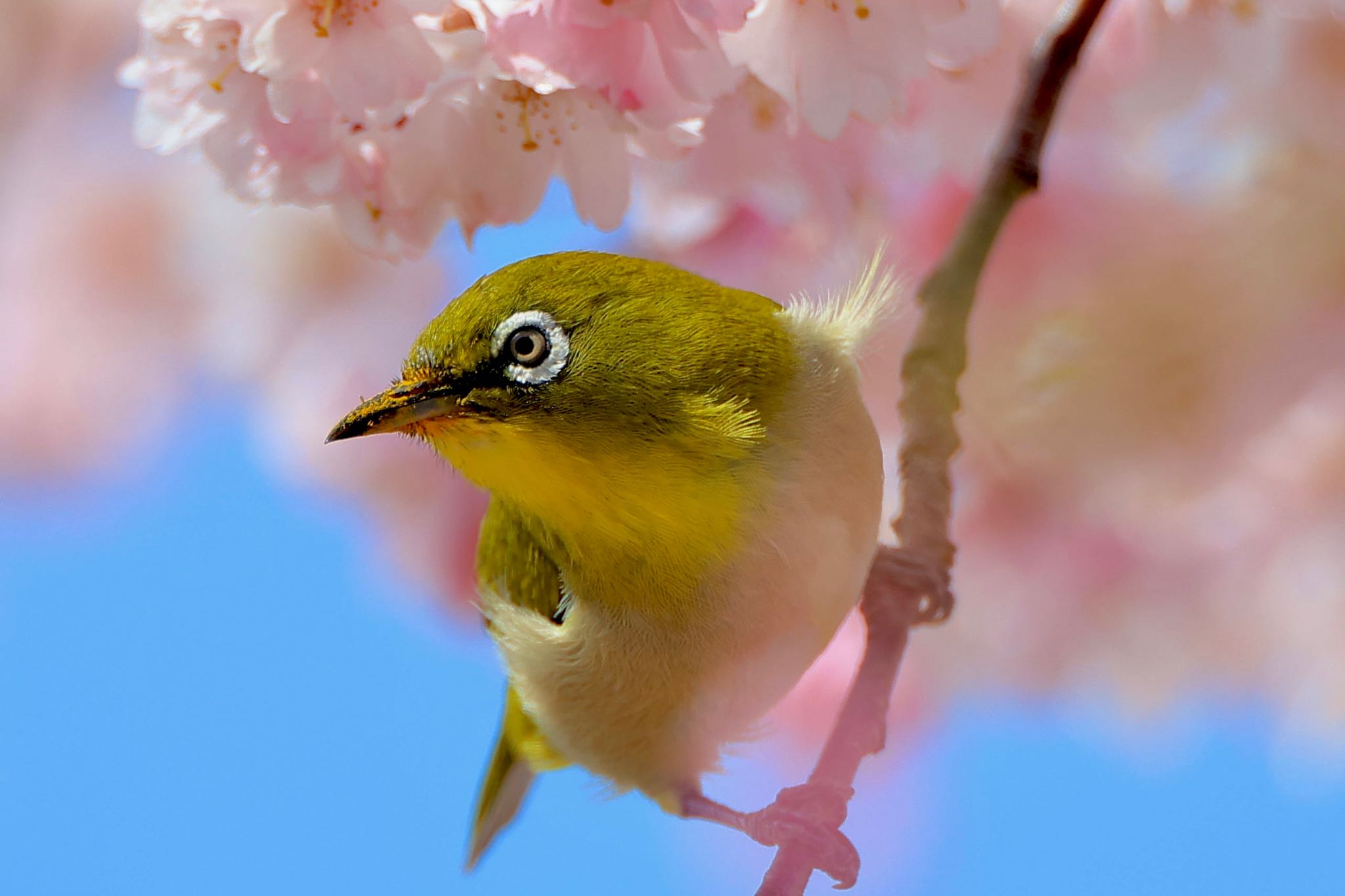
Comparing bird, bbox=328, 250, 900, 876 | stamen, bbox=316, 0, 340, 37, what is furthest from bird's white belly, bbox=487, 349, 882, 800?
stamen, bbox=316, 0, 340, 37

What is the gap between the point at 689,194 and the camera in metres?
0.44

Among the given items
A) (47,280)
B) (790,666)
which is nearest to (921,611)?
(790,666)

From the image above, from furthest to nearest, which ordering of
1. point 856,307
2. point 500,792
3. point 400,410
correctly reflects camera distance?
point 500,792, point 856,307, point 400,410

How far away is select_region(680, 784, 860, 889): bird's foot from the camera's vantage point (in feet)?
1.13

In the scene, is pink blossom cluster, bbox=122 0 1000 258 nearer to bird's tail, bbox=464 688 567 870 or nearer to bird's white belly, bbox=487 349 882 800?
bird's white belly, bbox=487 349 882 800

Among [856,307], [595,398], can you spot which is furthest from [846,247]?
[595,398]

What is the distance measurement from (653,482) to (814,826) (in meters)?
0.11

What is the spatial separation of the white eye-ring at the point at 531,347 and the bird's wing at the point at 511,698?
7 cm

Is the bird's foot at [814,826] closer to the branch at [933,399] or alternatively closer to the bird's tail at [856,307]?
the branch at [933,399]

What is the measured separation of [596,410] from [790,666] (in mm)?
103

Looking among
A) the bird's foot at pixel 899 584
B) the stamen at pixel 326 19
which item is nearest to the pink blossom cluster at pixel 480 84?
the stamen at pixel 326 19

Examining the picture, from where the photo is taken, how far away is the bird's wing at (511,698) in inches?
15.0

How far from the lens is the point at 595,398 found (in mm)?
310

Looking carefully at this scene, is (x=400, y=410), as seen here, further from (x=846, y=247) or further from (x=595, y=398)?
(x=846, y=247)
